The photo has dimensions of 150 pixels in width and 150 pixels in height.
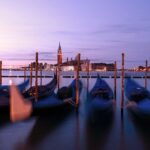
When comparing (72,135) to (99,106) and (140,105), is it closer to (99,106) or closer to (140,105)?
(99,106)

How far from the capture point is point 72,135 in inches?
320

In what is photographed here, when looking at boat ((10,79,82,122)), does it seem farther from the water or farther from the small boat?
the small boat

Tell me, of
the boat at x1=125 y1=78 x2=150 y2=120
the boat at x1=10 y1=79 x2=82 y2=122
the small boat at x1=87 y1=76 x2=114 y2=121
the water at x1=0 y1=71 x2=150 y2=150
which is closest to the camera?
the boat at x1=10 y1=79 x2=82 y2=122

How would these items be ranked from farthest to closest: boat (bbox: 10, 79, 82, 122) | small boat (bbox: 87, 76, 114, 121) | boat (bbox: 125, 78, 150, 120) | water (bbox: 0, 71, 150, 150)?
small boat (bbox: 87, 76, 114, 121) → boat (bbox: 125, 78, 150, 120) → water (bbox: 0, 71, 150, 150) → boat (bbox: 10, 79, 82, 122)

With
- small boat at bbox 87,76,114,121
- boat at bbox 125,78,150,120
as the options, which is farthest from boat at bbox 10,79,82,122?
boat at bbox 125,78,150,120

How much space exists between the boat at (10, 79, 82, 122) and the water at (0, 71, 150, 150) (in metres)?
0.26

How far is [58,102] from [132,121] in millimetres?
2195

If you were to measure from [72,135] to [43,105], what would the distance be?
6.09 feet

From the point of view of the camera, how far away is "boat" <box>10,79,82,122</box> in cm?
679

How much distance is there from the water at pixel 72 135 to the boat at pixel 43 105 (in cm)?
26

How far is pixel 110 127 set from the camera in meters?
8.83

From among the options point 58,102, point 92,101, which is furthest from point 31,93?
point 92,101

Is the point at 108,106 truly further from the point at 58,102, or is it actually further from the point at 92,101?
the point at 58,102

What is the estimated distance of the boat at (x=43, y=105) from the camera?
6.79 metres
